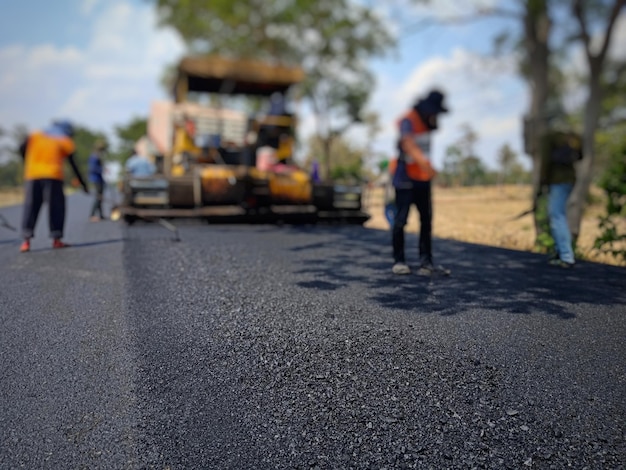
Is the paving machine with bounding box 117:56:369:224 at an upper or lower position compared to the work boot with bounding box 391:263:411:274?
upper

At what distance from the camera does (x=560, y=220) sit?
5.09 metres

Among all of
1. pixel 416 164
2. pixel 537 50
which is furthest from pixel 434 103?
pixel 537 50

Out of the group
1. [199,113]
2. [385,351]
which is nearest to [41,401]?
[385,351]

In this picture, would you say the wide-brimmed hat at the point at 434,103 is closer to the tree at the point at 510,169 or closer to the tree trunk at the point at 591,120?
the tree trunk at the point at 591,120

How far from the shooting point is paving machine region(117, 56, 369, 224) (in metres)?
7.26

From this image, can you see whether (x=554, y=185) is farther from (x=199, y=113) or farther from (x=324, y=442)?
(x=199, y=113)

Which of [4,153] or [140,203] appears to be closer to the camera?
[140,203]

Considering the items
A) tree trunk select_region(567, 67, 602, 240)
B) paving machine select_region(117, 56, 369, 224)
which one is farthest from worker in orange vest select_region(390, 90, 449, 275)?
tree trunk select_region(567, 67, 602, 240)

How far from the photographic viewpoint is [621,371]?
2.44 metres

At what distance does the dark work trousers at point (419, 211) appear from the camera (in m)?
4.56

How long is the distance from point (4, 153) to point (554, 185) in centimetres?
5274

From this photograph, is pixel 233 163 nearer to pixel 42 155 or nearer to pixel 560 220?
pixel 42 155

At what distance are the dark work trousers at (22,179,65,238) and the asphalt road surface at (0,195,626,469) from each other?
1.39m

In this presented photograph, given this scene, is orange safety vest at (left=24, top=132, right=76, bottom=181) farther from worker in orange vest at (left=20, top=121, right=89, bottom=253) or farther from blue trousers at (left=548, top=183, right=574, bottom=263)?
blue trousers at (left=548, top=183, right=574, bottom=263)
